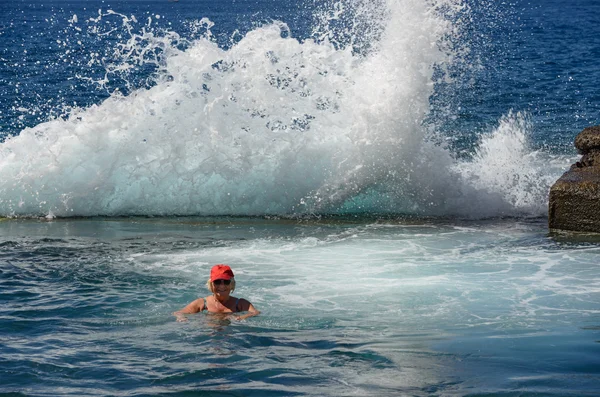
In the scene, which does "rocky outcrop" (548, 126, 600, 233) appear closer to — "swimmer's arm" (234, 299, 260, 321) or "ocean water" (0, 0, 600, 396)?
"ocean water" (0, 0, 600, 396)

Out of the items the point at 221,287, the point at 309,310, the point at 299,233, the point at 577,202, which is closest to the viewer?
the point at 221,287

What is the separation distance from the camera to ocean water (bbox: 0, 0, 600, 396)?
→ 6.52m

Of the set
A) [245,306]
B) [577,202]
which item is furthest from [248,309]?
[577,202]

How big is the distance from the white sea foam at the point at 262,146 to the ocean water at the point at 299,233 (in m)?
0.03

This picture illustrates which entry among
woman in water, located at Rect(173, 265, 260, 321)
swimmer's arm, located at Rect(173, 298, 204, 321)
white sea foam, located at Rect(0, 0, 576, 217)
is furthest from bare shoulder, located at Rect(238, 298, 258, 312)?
white sea foam, located at Rect(0, 0, 576, 217)

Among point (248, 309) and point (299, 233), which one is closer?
point (248, 309)

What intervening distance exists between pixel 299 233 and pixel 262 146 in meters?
2.66

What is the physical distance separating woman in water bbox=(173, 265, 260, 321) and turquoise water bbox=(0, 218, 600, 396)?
189 mm

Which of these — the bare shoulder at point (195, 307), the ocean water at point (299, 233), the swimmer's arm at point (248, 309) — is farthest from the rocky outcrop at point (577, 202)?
the bare shoulder at point (195, 307)

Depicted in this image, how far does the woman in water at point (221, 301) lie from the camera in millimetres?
7930

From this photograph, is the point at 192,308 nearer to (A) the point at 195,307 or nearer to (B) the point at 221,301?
(A) the point at 195,307

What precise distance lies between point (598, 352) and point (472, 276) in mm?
2678

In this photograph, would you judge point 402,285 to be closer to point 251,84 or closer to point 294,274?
point 294,274

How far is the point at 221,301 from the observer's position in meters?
7.98
